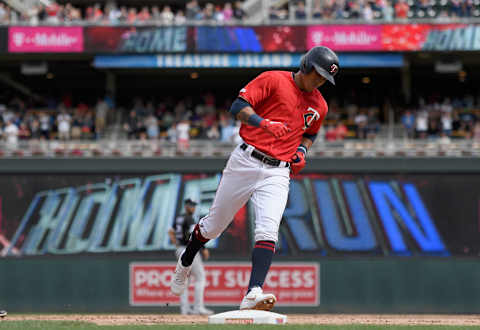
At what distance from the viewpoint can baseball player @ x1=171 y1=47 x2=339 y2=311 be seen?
6785 millimetres

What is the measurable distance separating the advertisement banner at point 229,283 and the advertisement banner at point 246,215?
0.36 m

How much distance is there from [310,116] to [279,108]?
13.9 inches

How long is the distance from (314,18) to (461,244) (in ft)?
24.9

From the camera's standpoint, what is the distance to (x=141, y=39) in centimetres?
2206

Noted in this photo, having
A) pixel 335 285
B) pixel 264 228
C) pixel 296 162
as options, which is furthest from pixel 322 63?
pixel 335 285

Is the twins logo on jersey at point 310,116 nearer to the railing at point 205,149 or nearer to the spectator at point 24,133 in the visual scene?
the railing at point 205,149

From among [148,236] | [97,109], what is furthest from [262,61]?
[148,236]

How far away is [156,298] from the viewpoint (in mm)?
17469

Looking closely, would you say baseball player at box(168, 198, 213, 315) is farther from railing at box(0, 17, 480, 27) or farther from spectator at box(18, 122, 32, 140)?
railing at box(0, 17, 480, 27)

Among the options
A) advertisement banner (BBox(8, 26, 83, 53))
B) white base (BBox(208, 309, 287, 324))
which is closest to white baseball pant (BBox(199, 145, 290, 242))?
white base (BBox(208, 309, 287, 324))

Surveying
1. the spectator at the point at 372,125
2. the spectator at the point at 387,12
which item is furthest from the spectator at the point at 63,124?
the spectator at the point at 387,12

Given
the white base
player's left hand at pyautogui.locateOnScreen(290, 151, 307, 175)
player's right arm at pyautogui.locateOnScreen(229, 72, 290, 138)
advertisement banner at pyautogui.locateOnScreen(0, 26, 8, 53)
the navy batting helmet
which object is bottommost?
the white base

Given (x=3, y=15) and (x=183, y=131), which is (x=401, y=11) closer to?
(x=183, y=131)

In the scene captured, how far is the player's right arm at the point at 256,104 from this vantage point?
6.46 metres
